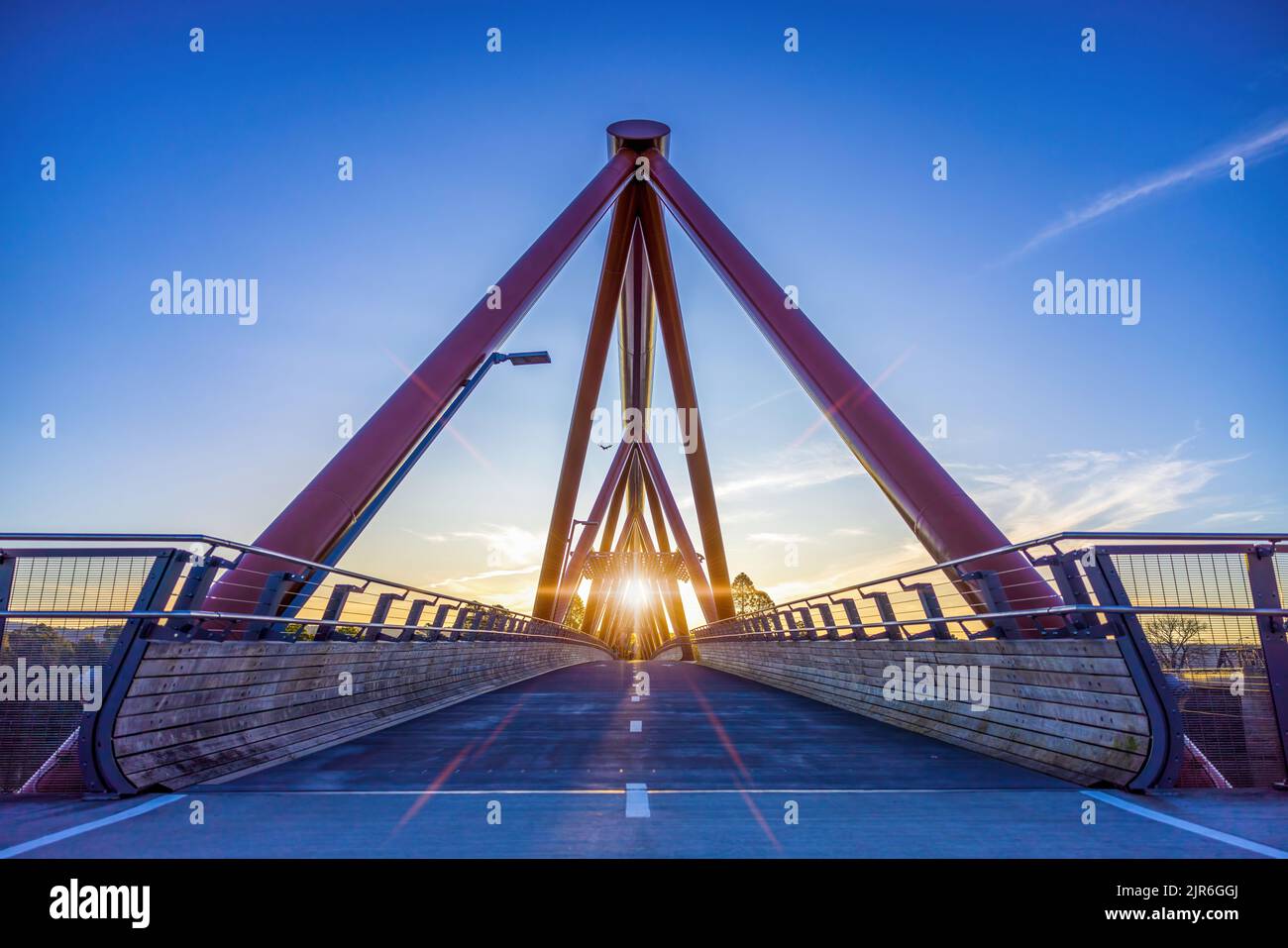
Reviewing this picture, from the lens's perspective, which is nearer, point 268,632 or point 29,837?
point 29,837

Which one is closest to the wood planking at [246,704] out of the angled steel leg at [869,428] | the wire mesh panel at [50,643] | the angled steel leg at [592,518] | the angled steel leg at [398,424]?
the wire mesh panel at [50,643]

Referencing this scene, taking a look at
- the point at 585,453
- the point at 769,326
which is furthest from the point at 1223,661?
the point at 585,453

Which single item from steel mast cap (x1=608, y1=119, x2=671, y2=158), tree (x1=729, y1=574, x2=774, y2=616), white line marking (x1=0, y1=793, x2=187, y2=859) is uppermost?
steel mast cap (x1=608, y1=119, x2=671, y2=158)

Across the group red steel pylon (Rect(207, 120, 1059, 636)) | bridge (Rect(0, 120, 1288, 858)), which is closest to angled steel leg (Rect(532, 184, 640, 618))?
red steel pylon (Rect(207, 120, 1059, 636))

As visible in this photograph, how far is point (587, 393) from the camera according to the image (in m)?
36.9

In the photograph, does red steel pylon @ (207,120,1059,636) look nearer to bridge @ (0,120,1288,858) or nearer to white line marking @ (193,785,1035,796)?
bridge @ (0,120,1288,858)

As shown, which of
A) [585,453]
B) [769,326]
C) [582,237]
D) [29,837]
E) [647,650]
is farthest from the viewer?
[647,650]

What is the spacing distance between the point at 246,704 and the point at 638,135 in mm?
26398

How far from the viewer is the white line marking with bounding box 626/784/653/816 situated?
492 cm

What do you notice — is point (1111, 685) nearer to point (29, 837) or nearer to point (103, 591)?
point (29, 837)

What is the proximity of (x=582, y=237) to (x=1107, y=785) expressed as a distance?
22408 millimetres

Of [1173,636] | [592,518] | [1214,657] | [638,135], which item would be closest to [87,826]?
[1173,636]

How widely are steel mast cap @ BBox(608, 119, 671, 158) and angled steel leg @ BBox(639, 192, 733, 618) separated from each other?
1.80 m

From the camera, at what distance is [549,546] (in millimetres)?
41344
